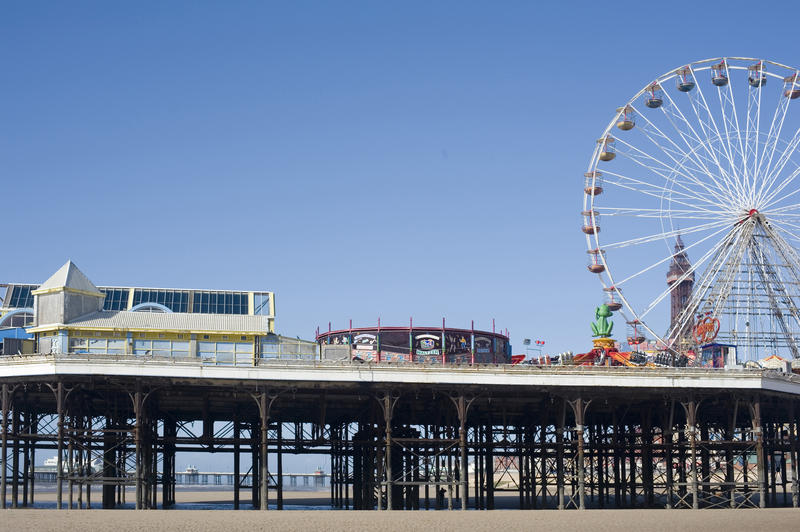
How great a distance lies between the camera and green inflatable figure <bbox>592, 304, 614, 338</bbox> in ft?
268

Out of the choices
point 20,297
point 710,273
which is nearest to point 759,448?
point 710,273

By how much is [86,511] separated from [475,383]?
75.9 ft

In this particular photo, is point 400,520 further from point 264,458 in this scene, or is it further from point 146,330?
point 146,330

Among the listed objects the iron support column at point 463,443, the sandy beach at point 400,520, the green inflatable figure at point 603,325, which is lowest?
the sandy beach at point 400,520

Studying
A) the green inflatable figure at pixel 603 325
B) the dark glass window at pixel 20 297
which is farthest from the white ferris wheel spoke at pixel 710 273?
the dark glass window at pixel 20 297

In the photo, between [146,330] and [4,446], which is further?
[146,330]

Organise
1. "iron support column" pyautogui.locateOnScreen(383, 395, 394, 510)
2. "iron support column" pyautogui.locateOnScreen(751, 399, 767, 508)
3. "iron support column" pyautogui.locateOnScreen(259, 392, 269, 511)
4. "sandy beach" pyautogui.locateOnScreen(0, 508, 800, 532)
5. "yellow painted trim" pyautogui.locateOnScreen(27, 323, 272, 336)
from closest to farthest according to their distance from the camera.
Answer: "sandy beach" pyautogui.locateOnScreen(0, 508, 800, 532) → "iron support column" pyautogui.locateOnScreen(259, 392, 269, 511) → "iron support column" pyautogui.locateOnScreen(383, 395, 394, 510) → "iron support column" pyautogui.locateOnScreen(751, 399, 767, 508) → "yellow painted trim" pyautogui.locateOnScreen(27, 323, 272, 336)

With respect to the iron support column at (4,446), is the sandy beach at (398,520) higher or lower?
lower

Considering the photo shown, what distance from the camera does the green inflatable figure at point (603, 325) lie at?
81812mm

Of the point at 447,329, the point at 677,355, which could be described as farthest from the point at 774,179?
the point at 447,329

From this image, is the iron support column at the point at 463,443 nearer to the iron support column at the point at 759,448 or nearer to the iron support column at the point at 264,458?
the iron support column at the point at 264,458

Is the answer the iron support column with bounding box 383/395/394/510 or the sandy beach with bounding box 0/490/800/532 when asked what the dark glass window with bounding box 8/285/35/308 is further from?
the iron support column with bounding box 383/395/394/510

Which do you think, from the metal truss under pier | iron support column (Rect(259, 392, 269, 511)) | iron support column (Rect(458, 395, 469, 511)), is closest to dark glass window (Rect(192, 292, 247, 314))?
the metal truss under pier

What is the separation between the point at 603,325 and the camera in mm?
81812
